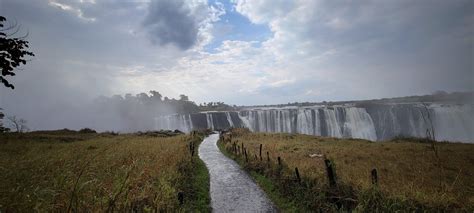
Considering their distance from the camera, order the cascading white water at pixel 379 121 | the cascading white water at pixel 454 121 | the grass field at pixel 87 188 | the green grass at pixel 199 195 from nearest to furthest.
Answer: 1. the grass field at pixel 87 188
2. the green grass at pixel 199 195
3. the cascading white water at pixel 454 121
4. the cascading white water at pixel 379 121

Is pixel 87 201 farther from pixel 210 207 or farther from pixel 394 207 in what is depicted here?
pixel 394 207

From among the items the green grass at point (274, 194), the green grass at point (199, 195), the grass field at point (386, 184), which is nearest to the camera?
the grass field at point (386, 184)

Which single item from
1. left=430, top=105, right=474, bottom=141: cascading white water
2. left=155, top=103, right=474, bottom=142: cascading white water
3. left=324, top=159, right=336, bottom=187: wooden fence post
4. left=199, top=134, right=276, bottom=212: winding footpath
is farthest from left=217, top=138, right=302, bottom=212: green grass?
left=430, top=105, right=474, bottom=141: cascading white water

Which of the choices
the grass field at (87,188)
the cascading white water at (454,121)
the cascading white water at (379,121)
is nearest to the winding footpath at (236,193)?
the grass field at (87,188)

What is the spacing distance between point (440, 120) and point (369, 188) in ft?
261

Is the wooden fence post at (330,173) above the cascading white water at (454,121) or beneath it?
above

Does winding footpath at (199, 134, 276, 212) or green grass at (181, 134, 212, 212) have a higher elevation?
green grass at (181, 134, 212, 212)

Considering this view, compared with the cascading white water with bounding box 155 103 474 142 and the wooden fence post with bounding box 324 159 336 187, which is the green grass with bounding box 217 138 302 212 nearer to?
the wooden fence post with bounding box 324 159 336 187

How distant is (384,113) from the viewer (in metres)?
74.8

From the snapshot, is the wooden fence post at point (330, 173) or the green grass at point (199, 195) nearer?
the wooden fence post at point (330, 173)

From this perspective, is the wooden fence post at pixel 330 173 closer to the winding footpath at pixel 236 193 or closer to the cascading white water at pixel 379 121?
the winding footpath at pixel 236 193

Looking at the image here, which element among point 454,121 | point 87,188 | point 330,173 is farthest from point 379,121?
point 87,188

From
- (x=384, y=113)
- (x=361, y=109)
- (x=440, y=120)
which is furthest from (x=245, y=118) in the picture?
(x=440, y=120)

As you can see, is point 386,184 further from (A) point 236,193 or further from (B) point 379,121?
(B) point 379,121
